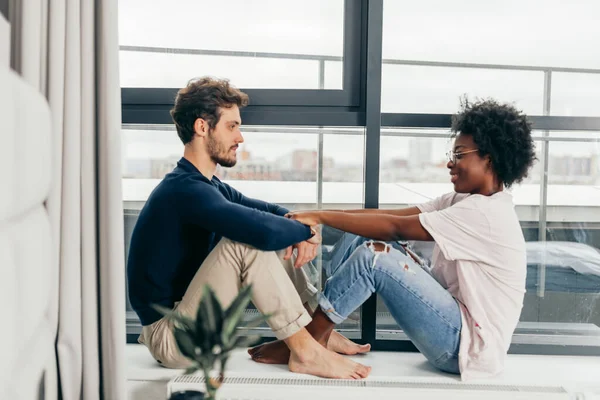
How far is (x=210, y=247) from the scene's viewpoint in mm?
2014

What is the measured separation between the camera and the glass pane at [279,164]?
2.19m

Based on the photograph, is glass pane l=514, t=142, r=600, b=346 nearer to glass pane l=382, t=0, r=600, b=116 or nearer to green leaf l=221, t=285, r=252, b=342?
glass pane l=382, t=0, r=600, b=116

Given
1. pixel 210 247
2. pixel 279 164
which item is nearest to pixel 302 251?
pixel 210 247

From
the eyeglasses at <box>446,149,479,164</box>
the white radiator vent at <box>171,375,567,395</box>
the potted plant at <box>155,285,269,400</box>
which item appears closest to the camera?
the potted plant at <box>155,285,269,400</box>

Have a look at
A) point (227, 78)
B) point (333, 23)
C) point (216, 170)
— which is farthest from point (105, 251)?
point (333, 23)

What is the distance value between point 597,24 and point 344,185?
→ 3.56ft

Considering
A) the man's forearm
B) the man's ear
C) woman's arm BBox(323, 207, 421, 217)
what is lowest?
the man's forearm

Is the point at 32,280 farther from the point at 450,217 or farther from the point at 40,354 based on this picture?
the point at 450,217

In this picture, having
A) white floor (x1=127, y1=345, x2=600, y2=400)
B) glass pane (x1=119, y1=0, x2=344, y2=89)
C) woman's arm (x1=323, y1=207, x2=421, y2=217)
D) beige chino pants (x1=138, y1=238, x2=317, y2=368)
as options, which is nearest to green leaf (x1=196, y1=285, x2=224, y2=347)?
beige chino pants (x1=138, y1=238, x2=317, y2=368)

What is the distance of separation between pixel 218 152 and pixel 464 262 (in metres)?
0.88

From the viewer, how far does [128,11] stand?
215cm

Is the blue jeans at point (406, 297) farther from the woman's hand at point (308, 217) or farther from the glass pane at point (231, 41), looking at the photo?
the glass pane at point (231, 41)

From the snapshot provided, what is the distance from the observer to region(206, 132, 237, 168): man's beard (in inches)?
76.8

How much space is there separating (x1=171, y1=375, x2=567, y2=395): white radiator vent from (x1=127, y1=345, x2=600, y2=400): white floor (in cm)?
2
